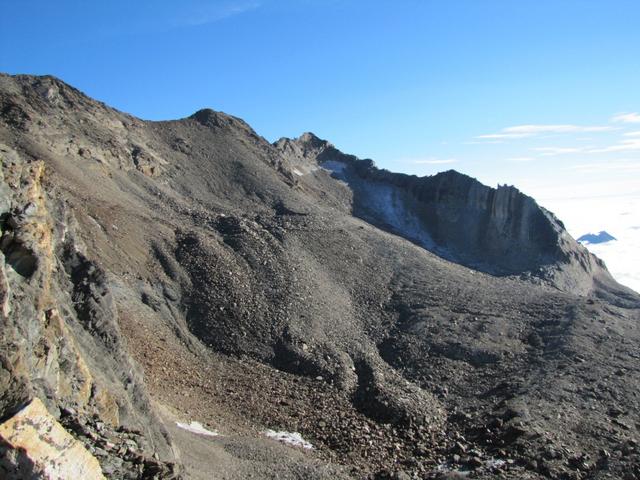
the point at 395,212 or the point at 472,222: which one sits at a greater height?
the point at 395,212

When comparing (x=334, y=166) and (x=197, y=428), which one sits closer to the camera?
(x=197, y=428)

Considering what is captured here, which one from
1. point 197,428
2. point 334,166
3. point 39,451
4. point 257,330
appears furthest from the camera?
point 334,166

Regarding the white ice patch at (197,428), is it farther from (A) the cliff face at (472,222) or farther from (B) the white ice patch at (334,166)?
(B) the white ice patch at (334,166)

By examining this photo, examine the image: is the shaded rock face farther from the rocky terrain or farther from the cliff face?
the cliff face

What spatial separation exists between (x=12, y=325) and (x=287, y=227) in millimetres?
29147

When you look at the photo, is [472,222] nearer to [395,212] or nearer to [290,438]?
[395,212]

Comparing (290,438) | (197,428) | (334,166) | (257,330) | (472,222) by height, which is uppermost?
(334,166)

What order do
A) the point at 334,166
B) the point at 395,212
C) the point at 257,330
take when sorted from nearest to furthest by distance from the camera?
the point at 257,330 → the point at 395,212 → the point at 334,166

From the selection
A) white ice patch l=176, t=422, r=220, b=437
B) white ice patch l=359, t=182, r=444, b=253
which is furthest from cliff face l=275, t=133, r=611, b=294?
white ice patch l=176, t=422, r=220, b=437

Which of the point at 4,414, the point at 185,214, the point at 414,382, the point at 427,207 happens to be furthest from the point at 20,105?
the point at 427,207

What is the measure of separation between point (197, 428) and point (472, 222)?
139 ft

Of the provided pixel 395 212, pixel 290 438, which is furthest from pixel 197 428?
pixel 395 212

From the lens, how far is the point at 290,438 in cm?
2009

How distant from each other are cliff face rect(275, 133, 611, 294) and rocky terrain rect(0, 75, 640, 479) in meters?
0.47
